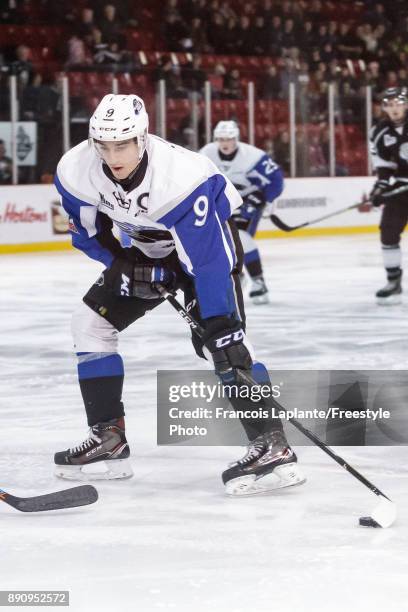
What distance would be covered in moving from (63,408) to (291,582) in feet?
5.94

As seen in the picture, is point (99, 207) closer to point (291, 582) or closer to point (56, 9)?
point (291, 582)

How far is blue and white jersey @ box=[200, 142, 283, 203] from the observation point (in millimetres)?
6863

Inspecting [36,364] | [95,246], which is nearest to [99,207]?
[95,246]

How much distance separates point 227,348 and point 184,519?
39 cm

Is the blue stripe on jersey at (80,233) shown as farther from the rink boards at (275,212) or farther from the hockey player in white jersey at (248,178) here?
the rink boards at (275,212)

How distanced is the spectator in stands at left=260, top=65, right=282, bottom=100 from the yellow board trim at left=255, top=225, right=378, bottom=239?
133 cm

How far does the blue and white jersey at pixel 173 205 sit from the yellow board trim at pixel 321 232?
8473 mm

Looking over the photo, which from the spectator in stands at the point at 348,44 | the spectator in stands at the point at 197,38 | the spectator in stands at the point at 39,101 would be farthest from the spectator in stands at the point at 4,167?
the spectator in stands at the point at 348,44

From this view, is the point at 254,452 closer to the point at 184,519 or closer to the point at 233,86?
the point at 184,519

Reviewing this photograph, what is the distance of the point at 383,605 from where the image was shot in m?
1.98

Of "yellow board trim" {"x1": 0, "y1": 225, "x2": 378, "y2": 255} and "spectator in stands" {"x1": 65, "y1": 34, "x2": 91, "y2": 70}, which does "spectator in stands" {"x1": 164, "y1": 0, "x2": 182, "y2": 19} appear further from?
"yellow board trim" {"x1": 0, "y1": 225, "x2": 378, "y2": 255}

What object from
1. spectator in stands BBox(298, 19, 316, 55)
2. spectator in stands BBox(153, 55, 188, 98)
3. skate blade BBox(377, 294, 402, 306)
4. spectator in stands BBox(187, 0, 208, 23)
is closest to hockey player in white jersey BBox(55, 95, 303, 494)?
skate blade BBox(377, 294, 402, 306)

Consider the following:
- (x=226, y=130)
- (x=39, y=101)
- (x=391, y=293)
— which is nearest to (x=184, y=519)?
(x=391, y=293)

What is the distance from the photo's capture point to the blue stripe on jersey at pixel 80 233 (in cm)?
→ 290
